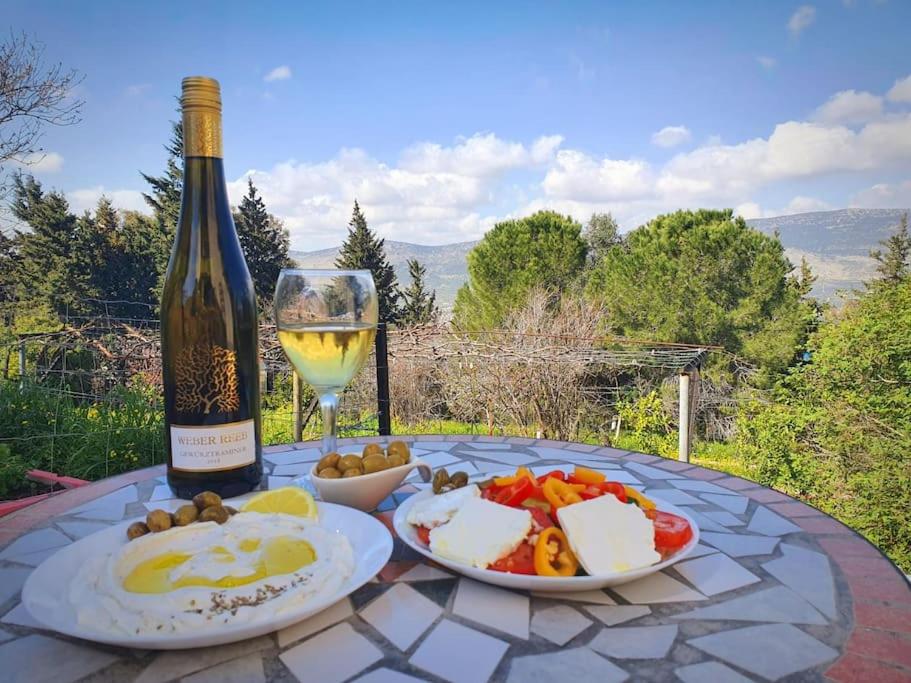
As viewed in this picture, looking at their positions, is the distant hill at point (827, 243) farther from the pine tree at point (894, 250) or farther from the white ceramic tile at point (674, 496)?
the white ceramic tile at point (674, 496)

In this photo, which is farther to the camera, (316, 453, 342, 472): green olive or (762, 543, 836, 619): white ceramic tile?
(316, 453, 342, 472): green olive

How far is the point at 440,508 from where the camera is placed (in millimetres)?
808

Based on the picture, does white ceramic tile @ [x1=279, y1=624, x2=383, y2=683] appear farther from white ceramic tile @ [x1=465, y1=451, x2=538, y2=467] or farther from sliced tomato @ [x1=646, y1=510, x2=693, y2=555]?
white ceramic tile @ [x1=465, y1=451, x2=538, y2=467]

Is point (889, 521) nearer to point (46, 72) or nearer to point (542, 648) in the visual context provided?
point (542, 648)

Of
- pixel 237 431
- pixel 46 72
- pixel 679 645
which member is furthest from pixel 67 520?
pixel 46 72

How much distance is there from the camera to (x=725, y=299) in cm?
1812

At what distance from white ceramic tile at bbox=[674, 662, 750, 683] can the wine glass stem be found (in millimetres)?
682

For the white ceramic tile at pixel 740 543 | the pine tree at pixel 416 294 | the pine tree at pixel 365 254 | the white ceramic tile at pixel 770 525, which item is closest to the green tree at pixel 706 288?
the pine tree at pixel 416 294

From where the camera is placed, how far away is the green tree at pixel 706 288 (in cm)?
1736

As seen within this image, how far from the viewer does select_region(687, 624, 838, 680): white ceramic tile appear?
55 cm

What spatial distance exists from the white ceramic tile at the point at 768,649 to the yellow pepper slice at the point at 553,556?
142mm

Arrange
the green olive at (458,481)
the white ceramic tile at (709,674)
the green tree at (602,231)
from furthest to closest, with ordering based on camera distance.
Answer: the green tree at (602,231) < the green olive at (458,481) < the white ceramic tile at (709,674)

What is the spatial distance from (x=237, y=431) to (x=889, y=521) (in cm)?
577

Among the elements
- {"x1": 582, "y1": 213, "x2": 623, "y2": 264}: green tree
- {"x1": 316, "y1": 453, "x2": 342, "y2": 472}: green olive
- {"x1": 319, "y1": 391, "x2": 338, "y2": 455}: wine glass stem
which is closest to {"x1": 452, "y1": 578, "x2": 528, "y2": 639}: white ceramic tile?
{"x1": 316, "y1": 453, "x2": 342, "y2": 472}: green olive
